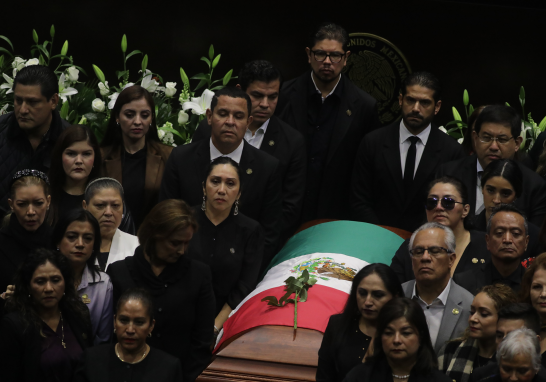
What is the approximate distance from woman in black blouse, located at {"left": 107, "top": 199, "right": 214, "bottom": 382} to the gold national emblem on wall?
269 centimetres

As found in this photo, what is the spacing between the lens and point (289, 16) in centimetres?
676

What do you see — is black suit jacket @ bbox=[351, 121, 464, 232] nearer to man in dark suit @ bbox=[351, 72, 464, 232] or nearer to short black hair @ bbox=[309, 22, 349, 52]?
man in dark suit @ bbox=[351, 72, 464, 232]

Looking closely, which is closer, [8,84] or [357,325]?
[357,325]

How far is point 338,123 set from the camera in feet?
19.2

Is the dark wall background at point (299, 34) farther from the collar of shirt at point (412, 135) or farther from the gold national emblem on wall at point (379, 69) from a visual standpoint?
the collar of shirt at point (412, 135)

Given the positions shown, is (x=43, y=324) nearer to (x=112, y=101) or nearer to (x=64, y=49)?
(x=112, y=101)

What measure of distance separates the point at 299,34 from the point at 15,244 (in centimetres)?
302

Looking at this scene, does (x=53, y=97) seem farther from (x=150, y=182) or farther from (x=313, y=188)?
(x=313, y=188)

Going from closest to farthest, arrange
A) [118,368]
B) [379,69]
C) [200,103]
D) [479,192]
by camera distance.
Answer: [118,368]
[479,192]
[200,103]
[379,69]

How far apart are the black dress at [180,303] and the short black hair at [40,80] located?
1331 mm

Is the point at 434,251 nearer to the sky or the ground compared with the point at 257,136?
nearer to the ground

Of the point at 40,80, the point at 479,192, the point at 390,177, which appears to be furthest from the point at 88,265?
the point at 479,192

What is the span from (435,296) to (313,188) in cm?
180

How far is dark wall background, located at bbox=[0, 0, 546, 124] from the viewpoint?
6.70 meters
